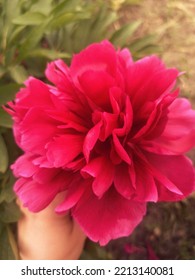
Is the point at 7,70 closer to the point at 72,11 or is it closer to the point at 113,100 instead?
the point at 72,11

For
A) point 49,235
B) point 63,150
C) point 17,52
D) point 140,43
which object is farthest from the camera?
point 140,43

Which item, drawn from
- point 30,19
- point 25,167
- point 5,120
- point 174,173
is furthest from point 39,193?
point 30,19

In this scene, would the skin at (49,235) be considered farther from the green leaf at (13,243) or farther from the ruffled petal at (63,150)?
the ruffled petal at (63,150)

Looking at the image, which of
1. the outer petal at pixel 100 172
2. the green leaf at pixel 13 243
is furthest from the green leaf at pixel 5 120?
the outer petal at pixel 100 172

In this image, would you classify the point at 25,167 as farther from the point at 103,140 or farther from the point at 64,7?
the point at 64,7

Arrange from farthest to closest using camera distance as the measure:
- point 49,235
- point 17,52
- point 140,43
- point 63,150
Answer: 1. point 140,43
2. point 17,52
3. point 49,235
4. point 63,150

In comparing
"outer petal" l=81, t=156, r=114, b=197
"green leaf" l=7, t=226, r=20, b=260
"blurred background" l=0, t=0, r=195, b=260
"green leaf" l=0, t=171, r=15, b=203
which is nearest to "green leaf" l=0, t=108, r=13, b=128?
"blurred background" l=0, t=0, r=195, b=260
